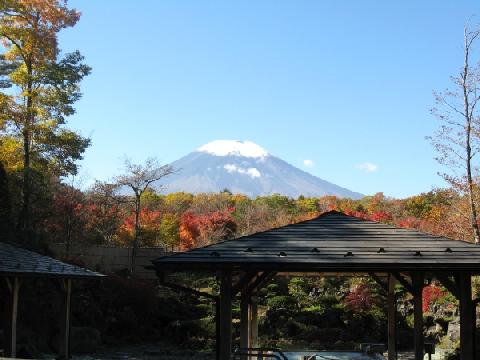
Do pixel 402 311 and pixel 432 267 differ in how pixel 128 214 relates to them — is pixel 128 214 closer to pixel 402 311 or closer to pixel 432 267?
pixel 402 311

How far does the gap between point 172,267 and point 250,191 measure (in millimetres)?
163297

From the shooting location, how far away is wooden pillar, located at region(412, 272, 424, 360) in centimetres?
855

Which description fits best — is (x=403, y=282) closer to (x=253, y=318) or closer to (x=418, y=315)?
(x=418, y=315)

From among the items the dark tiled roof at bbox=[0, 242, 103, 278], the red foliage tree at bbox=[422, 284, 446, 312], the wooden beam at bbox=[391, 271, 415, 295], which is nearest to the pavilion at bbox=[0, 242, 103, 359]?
the dark tiled roof at bbox=[0, 242, 103, 278]

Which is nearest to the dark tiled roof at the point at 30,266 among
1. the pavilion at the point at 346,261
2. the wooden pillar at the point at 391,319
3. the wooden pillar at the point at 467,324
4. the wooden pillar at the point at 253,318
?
the wooden pillar at the point at 253,318

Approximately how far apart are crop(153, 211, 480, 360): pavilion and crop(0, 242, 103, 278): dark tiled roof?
4.00 meters

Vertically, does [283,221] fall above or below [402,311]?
above

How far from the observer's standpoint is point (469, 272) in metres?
8.47

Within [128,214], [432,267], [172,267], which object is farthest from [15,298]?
[128,214]

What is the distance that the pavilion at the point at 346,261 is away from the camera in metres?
8.37

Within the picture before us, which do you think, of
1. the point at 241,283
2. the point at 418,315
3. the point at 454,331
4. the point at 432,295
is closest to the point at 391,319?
the point at 418,315

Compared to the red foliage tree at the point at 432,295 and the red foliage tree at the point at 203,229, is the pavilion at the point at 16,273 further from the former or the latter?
the red foliage tree at the point at 203,229

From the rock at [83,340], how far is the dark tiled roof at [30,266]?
16.8 feet

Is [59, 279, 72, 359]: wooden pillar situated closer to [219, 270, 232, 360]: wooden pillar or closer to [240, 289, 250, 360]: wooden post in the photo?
[240, 289, 250, 360]: wooden post
